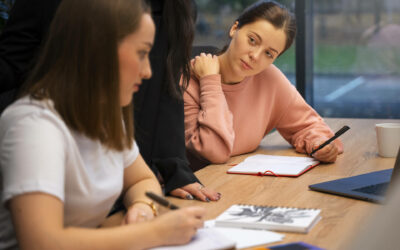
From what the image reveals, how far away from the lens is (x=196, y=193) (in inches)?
55.4

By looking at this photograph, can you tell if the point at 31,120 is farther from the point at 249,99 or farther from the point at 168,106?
the point at 249,99

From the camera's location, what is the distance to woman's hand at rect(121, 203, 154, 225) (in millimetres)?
1182

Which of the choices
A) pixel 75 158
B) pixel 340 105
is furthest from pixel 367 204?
pixel 340 105

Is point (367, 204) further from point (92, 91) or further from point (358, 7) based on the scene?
point (358, 7)

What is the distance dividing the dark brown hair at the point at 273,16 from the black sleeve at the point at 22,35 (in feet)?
2.99

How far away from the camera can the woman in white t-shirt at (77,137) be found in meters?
0.91

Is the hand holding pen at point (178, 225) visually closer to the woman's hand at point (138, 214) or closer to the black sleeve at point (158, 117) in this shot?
the woman's hand at point (138, 214)

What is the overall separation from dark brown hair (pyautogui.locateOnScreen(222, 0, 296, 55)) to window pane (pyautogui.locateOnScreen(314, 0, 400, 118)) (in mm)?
2469

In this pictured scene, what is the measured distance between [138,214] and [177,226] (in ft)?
0.72

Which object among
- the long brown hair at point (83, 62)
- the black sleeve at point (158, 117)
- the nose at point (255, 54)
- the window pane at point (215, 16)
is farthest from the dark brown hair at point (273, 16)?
the window pane at point (215, 16)

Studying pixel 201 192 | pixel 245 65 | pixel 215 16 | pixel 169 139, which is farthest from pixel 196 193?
pixel 215 16

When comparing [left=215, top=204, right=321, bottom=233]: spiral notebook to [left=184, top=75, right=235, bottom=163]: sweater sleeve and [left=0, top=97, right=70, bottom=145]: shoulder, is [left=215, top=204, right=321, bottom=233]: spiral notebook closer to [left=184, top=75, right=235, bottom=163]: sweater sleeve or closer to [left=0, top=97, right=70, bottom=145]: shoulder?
[left=0, top=97, right=70, bottom=145]: shoulder

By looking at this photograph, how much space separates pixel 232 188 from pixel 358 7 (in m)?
3.56

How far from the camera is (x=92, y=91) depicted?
1.03 m
